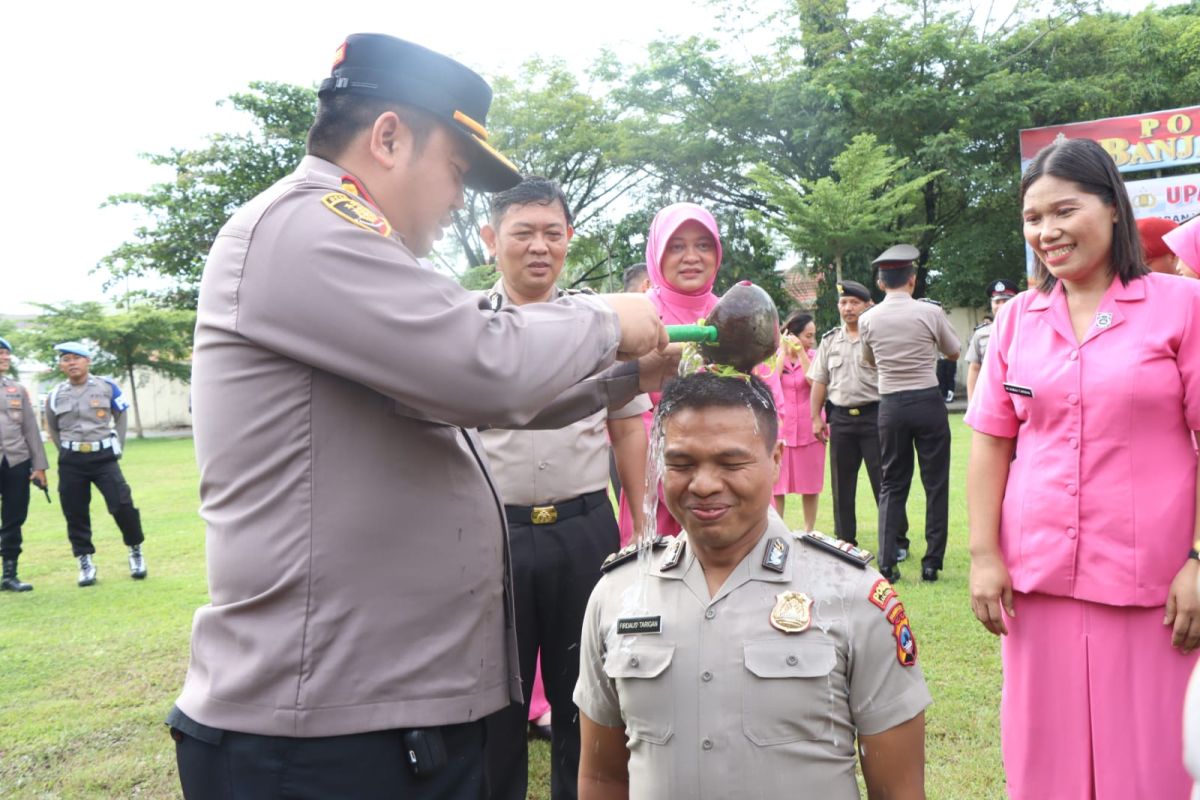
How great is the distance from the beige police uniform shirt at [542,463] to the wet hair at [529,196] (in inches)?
13.3

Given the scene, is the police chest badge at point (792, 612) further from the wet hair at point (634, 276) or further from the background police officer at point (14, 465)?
the background police officer at point (14, 465)

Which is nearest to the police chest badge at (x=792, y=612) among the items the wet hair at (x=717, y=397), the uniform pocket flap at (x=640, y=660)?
the uniform pocket flap at (x=640, y=660)

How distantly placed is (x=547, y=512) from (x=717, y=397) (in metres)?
1.41

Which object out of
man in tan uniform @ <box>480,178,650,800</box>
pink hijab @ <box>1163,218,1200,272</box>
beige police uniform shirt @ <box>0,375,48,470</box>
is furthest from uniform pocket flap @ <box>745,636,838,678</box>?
beige police uniform shirt @ <box>0,375,48,470</box>

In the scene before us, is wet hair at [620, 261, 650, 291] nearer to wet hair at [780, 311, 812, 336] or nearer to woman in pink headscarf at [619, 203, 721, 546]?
wet hair at [780, 311, 812, 336]

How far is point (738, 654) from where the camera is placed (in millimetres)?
2021

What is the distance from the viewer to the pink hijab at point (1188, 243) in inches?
138

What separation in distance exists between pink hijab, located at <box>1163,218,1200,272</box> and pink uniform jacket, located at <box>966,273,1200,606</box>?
1.14m

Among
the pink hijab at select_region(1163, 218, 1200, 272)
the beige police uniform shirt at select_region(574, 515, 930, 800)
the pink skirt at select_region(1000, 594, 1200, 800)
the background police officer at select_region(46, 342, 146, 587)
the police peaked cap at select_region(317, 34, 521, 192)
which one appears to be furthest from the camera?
the background police officer at select_region(46, 342, 146, 587)

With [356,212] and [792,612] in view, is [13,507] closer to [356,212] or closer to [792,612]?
[356,212]

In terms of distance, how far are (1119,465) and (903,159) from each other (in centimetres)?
2261

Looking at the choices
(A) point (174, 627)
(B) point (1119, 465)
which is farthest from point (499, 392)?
(A) point (174, 627)

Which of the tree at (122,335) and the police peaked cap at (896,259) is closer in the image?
the police peaked cap at (896,259)

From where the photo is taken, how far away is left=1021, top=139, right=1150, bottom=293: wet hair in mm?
2586
